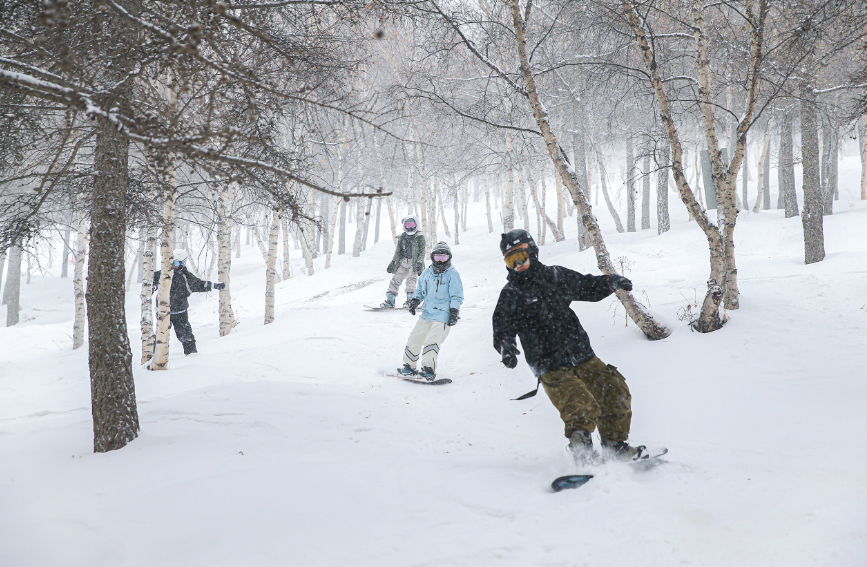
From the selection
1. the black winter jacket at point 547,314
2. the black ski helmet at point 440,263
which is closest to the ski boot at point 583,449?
the black winter jacket at point 547,314

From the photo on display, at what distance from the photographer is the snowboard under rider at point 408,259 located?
10164 mm

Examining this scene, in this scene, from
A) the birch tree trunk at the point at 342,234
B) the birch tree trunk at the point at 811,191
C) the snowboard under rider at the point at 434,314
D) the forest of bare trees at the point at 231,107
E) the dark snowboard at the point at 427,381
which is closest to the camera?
the forest of bare trees at the point at 231,107

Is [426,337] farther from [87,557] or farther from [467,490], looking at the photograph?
[87,557]

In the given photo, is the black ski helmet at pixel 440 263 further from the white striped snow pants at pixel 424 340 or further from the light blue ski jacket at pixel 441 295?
the white striped snow pants at pixel 424 340

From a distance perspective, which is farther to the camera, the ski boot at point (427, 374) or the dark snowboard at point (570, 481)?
the ski boot at point (427, 374)

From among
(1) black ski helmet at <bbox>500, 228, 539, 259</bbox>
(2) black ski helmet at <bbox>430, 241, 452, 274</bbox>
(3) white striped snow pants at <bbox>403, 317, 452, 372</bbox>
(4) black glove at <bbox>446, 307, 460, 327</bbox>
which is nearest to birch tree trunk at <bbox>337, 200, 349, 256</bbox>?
(2) black ski helmet at <bbox>430, 241, 452, 274</bbox>

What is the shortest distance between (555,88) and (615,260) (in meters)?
5.70

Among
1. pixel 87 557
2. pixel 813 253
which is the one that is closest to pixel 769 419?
pixel 87 557

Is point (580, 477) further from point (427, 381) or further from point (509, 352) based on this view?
point (427, 381)

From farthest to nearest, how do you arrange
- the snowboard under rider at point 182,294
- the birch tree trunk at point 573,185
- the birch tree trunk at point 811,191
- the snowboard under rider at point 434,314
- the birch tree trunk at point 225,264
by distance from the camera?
the birch tree trunk at point 225,264, the snowboard under rider at point 182,294, the birch tree trunk at point 811,191, the snowboard under rider at point 434,314, the birch tree trunk at point 573,185

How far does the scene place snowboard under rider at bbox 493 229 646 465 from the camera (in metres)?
3.31

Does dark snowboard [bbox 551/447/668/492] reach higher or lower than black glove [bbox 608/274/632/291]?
lower

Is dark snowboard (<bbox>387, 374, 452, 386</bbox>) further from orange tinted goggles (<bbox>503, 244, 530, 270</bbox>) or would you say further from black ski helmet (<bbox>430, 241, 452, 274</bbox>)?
orange tinted goggles (<bbox>503, 244, 530, 270</bbox>)

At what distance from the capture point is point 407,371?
6359 mm
